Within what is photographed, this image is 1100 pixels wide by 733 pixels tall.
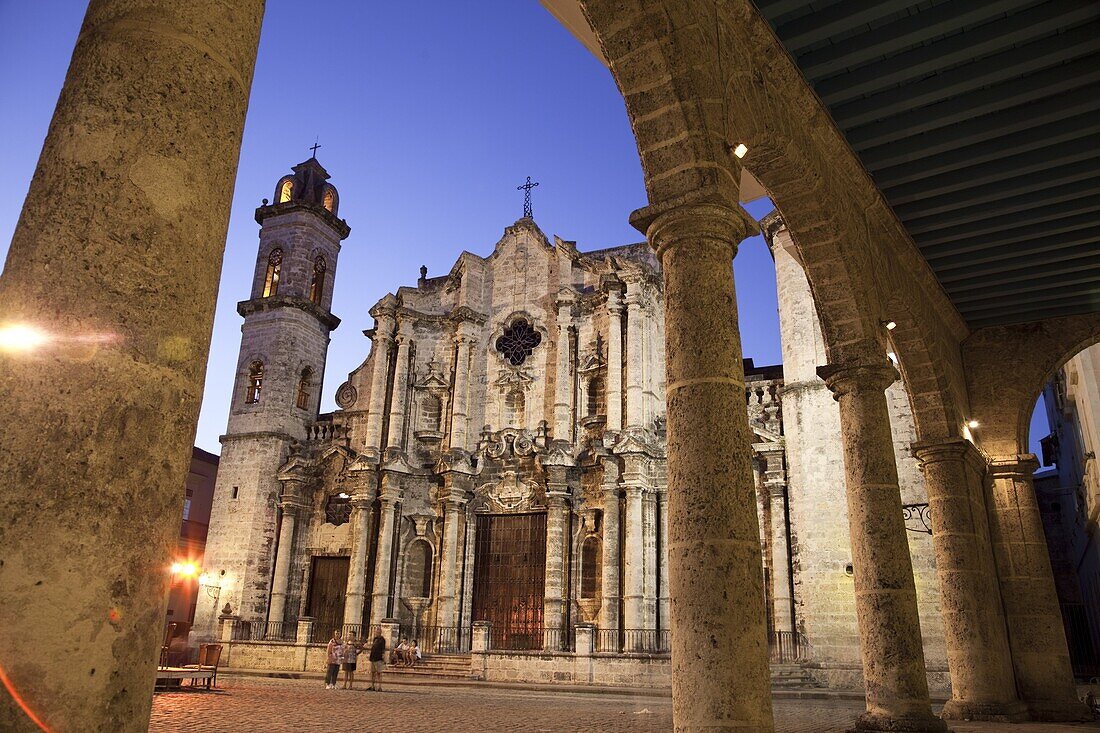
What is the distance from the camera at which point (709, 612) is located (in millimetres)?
3939

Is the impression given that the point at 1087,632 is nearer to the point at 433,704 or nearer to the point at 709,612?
the point at 433,704

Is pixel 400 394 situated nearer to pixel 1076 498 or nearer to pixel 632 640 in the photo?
pixel 632 640

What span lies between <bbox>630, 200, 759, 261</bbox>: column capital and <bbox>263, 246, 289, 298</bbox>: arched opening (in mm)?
21525

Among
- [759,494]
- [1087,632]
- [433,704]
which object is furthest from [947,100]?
[1087,632]

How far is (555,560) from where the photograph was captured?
19031mm

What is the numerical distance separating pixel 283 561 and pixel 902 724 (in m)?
18.6

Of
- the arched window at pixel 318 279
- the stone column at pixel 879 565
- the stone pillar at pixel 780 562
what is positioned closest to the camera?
the stone column at pixel 879 565

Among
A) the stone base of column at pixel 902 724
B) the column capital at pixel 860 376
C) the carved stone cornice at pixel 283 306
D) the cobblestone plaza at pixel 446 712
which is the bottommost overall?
the cobblestone plaza at pixel 446 712

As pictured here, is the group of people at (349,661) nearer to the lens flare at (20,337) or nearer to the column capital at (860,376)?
the column capital at (860,376)

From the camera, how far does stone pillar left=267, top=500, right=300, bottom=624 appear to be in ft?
69.2

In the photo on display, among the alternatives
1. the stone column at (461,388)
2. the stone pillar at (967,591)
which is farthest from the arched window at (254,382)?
the stone pillar at (967,591)

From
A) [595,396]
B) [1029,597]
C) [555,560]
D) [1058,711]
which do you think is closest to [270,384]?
[595,396]

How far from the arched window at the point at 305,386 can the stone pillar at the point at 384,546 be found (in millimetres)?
4517

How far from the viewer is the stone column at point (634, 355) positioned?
63.4 ft
